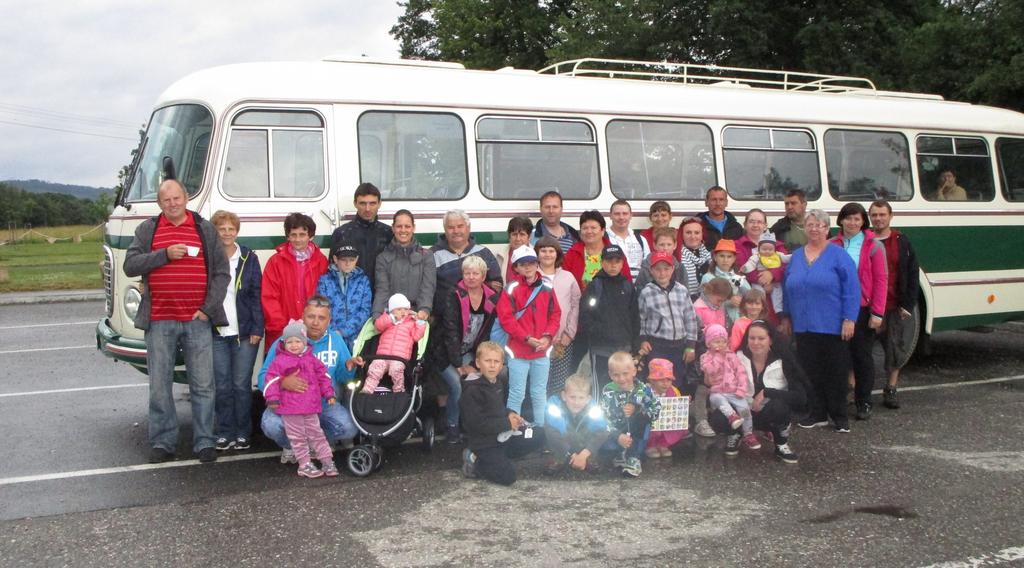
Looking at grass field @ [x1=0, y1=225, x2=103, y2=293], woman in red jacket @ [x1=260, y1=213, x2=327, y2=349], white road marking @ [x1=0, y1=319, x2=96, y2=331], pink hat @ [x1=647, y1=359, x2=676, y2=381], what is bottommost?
pink hat @ [x1=647, y1=359, x2=676, y2=381]

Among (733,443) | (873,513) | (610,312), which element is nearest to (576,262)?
(610,312)

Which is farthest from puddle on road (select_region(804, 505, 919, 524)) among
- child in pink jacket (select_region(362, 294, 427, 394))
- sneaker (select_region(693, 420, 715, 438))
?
child in pink jacket (select_region(362, 294, 427, 394))

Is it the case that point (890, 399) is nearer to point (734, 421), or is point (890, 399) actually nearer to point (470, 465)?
point (734, 421)

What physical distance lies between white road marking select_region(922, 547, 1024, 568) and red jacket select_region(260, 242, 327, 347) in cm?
453

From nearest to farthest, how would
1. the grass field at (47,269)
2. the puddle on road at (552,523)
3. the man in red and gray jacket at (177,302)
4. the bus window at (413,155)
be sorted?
the puddle on road at (552,523) < the man in red and gray jacket at (177,302) < the bus window at (413,155) < the grass field at (47,269)

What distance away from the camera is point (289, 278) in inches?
272

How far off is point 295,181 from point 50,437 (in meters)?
2.97

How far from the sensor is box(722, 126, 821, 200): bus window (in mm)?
9344

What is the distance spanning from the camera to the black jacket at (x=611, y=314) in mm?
7012

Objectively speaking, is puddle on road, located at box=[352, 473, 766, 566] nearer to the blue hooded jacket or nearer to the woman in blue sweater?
the blue hooded jacket

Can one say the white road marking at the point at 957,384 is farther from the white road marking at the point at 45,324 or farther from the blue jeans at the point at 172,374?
the white road marking at the point at 45,324

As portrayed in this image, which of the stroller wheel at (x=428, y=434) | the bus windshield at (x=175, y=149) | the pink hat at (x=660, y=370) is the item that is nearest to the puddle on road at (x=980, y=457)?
the pink hat at (x=660, y=370)

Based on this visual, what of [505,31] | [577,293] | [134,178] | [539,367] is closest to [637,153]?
[577,293]

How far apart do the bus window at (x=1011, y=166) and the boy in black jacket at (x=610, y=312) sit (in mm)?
6253
